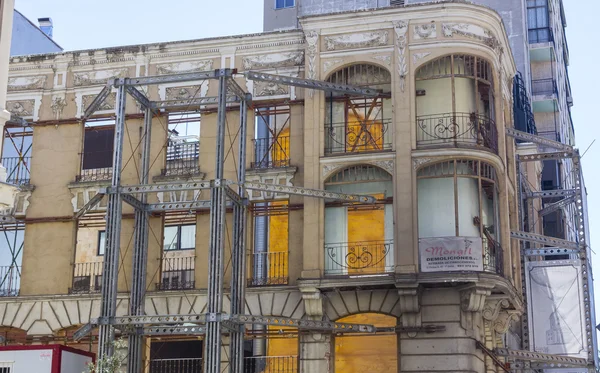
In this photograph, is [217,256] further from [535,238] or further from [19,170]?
[535,238]

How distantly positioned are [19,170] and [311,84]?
11636mm

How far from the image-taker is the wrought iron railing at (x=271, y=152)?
35531 mm

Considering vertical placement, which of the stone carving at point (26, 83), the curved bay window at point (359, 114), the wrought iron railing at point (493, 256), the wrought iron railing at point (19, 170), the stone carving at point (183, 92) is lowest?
the wrought iron railing at point (493, 256)

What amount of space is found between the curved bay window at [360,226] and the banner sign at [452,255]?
59.3 inches

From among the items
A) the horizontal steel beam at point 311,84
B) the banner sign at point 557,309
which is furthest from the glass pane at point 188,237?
the banner sign at point 557,309

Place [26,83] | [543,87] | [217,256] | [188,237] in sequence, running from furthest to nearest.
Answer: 1. [543,87]
2. [26,83]
3. [188,237]
4. [217,256]

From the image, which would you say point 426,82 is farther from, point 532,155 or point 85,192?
point 85,192

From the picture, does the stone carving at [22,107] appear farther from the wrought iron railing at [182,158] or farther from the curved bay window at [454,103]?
the curved bay window at [454,103]

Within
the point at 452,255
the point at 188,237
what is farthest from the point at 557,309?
the point at 188,237

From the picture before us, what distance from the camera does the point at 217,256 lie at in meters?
31.4

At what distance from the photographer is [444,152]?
109 ft

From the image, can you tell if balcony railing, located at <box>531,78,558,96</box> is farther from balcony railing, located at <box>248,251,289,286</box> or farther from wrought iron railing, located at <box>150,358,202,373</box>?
wrought iron railing, located at <box>150,358,202,373</box>

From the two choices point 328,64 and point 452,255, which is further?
point 328,64

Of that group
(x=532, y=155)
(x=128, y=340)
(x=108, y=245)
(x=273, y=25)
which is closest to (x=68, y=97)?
(x=108, y=245)
